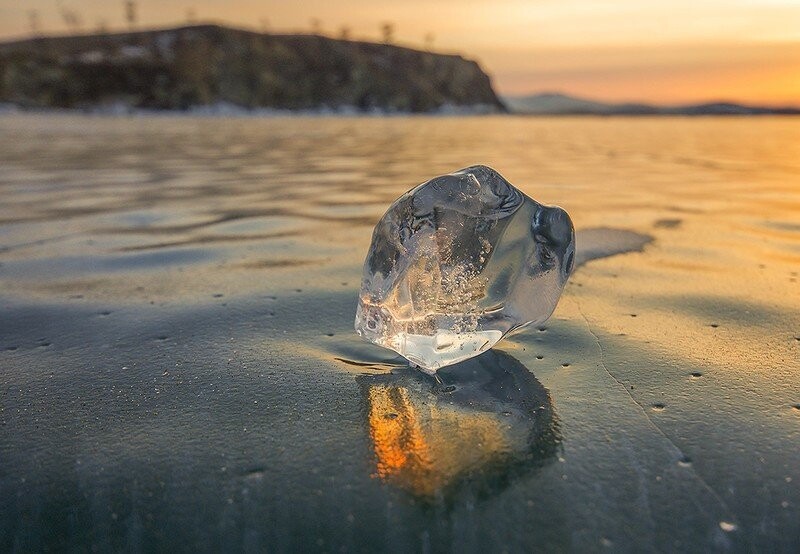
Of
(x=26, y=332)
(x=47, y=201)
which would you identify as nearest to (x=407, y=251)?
(x=26, y=332)

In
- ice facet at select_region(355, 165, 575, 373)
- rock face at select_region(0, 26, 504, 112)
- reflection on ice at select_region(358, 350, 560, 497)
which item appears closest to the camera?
reflection on ice at select_region(358, 350, 560, 497)

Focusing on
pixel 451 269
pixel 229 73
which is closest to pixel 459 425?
pixel 451 269

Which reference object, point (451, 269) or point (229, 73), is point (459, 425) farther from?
point (229, 73)

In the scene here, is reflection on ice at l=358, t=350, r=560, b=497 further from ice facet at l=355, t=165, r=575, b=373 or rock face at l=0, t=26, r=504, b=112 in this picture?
rock face at l=0, t=26, r=504, b=112

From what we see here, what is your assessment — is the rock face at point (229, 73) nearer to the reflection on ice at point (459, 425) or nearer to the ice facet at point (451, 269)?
the ice facet at point (451, 269)

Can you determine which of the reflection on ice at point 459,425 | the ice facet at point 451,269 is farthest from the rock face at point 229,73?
the reflection on ice at point 459,425

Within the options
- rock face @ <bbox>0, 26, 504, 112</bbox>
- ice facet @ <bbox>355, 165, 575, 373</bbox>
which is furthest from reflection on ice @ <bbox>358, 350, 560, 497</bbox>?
rock face @ <bbox>0, 26, 504, 112</bbox>
